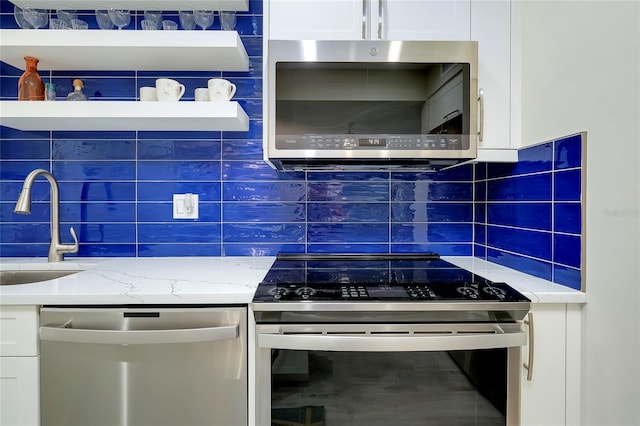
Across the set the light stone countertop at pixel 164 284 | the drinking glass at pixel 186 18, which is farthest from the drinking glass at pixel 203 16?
the light stone countertop at pixel 164 284

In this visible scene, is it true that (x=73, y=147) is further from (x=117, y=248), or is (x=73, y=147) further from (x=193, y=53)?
(x=193, y=53)

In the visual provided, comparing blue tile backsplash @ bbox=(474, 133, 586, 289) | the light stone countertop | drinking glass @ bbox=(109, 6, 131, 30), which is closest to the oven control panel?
the light stone countertop

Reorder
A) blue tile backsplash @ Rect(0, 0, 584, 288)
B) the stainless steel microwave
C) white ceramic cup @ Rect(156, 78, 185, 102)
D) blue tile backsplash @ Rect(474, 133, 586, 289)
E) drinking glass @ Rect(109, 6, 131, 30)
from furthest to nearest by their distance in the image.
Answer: blue tile backsplash @ Rect(0, 0, 584, 288)
drinking glass @ Rect(109, 6, 131, 30)
white ceramic cup @ Rect(156, 78, 185, 102)
the stainless steel microwave
blue tile backsplash @ Rect(474, 133, 586, 289)

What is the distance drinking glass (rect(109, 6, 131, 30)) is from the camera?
157cm

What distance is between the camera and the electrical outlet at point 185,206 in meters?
1.74

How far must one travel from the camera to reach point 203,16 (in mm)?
1596

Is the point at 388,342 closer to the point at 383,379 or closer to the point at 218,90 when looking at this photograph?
the point at 383,379

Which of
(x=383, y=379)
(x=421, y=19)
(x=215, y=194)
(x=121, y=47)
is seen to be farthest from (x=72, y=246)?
(x=421, y=19)

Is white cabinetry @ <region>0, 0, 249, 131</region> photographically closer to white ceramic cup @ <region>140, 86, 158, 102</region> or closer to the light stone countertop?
white ceramic cup @ <region>140, 86, 158, 102</region>

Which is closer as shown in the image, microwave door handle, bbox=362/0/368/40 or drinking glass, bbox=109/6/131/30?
microwave door handle, bbox=362/0/368/40

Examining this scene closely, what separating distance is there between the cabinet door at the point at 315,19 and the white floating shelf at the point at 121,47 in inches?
6.7

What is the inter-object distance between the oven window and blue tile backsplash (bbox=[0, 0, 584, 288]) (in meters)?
0.72

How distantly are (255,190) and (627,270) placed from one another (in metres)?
1.32

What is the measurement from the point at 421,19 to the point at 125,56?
1.12 meters
